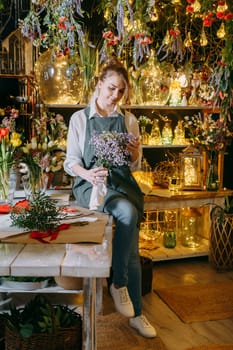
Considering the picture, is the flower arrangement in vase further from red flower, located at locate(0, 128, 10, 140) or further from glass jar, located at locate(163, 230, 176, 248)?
glass jar, located at locate(163, 230, 176, 248)

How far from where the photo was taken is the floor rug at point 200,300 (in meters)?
2.82

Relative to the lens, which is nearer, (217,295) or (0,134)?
(0,134)

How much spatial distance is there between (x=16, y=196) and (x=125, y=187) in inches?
26.0

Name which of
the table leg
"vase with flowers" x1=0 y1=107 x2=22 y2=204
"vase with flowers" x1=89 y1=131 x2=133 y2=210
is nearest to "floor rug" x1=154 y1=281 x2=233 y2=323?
"vase with flowers" x1=89 y1=131 x2=133 y2=210

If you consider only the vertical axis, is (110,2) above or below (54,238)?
above

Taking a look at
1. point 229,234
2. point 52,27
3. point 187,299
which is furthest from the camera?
point 229,234

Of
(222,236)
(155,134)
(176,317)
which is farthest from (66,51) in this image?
(176,317)

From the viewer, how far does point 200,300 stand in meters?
3.05

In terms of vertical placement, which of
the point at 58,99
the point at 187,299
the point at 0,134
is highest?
the point at 58,99

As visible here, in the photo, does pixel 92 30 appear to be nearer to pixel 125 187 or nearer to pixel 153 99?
pixel 153 99

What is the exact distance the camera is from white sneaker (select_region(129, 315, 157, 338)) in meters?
2.51

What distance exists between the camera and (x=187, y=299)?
3057 mm

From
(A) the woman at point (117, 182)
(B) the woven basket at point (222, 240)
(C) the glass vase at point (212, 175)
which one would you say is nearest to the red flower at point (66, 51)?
(A) the woman at point (117, 182)

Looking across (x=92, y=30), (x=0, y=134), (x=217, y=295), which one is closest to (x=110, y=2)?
(x=92, y=30)
